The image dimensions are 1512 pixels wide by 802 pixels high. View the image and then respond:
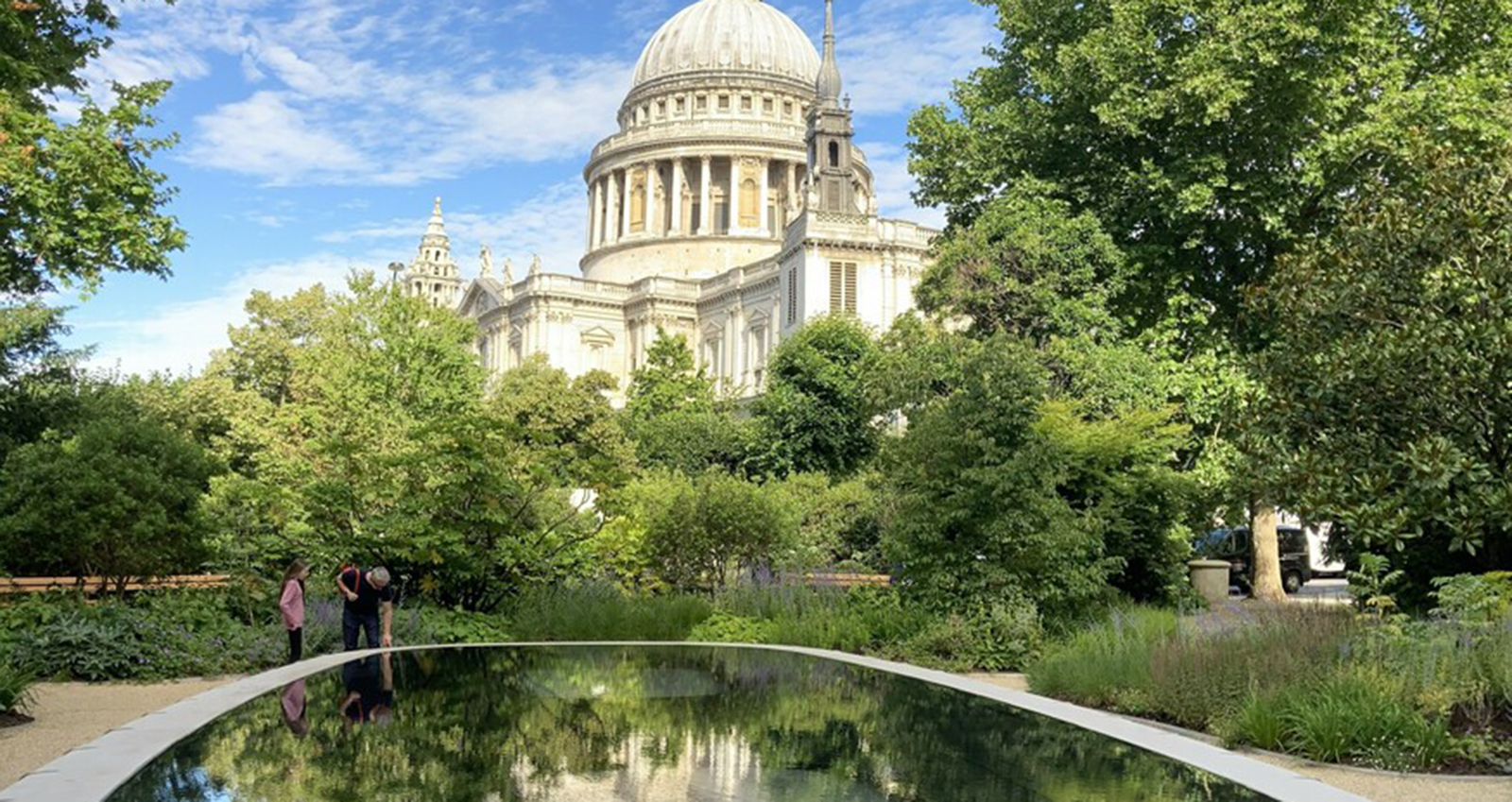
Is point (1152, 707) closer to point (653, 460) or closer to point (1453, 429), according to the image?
point (1453, 429)

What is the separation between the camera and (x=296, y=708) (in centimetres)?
1066

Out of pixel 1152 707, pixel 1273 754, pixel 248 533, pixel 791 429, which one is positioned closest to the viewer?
pixel 1273 754

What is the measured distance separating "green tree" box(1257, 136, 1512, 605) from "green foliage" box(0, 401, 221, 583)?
1749 centimetres

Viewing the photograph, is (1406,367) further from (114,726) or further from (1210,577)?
(1210,577)

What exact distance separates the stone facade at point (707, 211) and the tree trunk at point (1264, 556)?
4147 cm

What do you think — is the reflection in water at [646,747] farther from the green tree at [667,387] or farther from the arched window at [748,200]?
the arched window at [748,200]

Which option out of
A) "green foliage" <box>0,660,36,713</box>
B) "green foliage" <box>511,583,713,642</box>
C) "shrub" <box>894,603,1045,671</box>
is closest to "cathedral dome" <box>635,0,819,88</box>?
"green foliage" <box>511,583,713,642</box>

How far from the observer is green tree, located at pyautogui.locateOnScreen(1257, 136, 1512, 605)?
11.8 metres

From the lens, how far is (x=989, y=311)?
28656mm

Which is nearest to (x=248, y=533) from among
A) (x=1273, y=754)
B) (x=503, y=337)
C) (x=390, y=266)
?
(x=1273, y=754)

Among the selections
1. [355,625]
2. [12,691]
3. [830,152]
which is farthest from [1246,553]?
[830,152]

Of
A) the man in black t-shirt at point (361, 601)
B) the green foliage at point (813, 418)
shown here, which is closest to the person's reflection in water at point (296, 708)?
the man in black t-shirt at point (361, 601)

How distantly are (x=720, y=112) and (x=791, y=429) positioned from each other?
57935mm

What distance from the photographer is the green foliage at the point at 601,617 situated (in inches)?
734
